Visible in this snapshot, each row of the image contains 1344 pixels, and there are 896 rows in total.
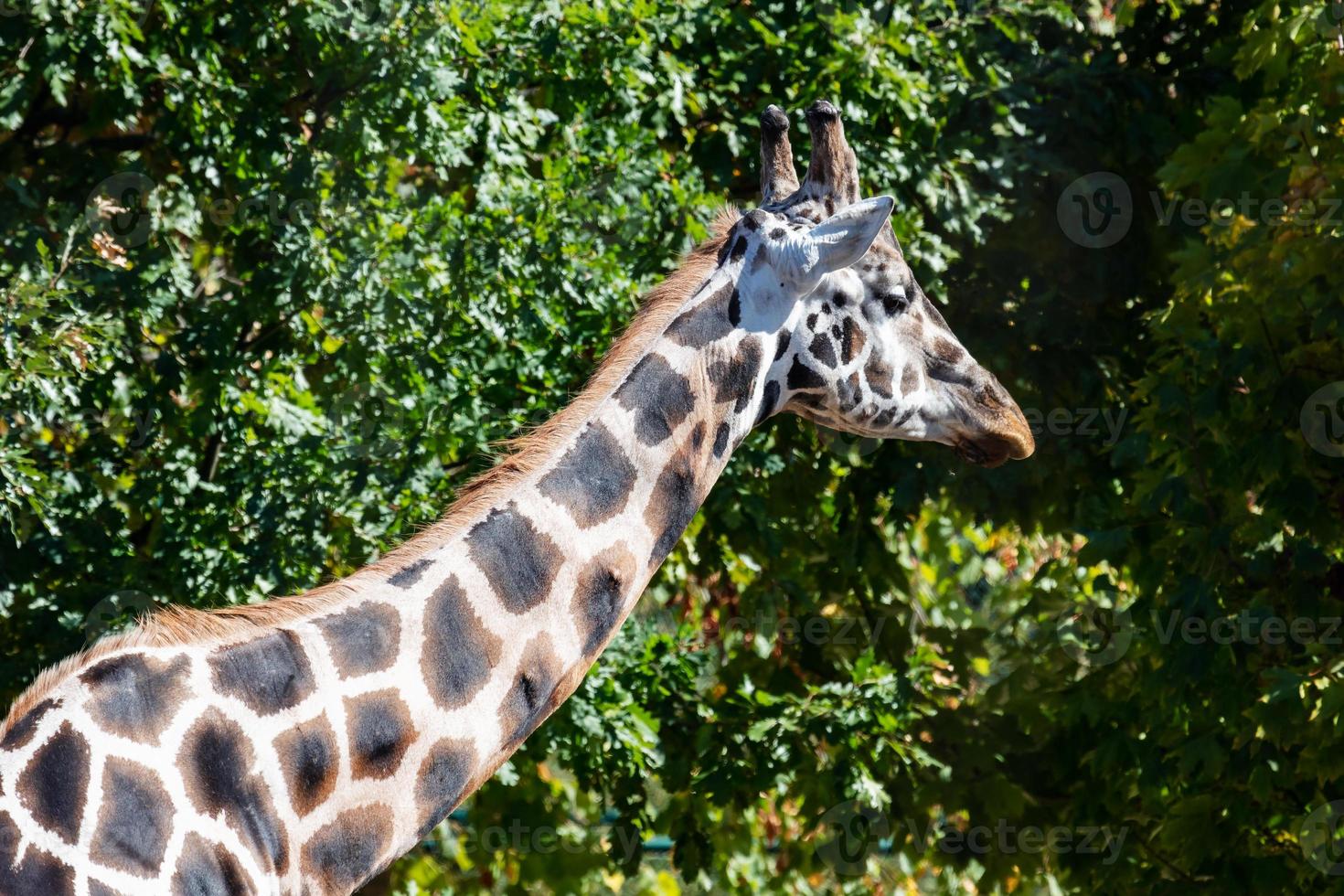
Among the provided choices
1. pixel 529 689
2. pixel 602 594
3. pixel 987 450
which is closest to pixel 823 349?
pixel 987 450

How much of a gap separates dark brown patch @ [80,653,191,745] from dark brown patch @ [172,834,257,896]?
220mm

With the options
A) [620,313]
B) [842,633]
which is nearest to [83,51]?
[620,313]

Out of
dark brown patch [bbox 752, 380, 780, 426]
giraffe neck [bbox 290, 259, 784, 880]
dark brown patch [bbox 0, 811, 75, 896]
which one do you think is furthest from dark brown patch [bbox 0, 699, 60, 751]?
dark brown patch [bbox 752, 380, 780, 426]

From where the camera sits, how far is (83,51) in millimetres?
6648

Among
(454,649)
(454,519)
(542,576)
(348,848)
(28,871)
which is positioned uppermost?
(454,519)

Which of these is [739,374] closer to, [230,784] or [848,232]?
[848,232]

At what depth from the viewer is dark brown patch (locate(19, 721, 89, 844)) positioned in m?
2.94

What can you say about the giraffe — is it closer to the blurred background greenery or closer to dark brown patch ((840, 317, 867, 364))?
A: dark brown patch ((840, 317, 867, 364))

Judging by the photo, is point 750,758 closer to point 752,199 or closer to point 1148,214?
point 752,199

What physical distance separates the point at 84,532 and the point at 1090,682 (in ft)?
17.1

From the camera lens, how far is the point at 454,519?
11.8 feet

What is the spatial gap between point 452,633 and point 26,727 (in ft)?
2.86

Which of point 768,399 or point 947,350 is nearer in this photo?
point 768,399

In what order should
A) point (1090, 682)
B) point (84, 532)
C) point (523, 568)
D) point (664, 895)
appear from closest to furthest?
point (523, 568) < point (84, 532) < point (1090, 682) < point (664, 895)
